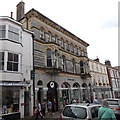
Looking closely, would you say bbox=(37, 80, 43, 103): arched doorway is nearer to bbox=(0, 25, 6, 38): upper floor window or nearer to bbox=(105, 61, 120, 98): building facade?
bbox=(0, 25, 6, 38): upper floor window

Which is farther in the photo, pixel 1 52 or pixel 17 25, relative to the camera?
pixel 17 25

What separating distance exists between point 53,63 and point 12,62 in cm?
616

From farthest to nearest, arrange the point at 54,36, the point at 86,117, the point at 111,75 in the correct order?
the point at 111,75 < the point at 54,36 < the point at 86,117

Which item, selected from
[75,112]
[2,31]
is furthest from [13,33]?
[75,112]

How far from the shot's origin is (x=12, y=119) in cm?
1247

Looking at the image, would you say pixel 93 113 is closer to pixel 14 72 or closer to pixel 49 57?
pixel 14 72

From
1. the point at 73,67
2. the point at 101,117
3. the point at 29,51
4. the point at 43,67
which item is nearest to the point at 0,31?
the point at 29,51

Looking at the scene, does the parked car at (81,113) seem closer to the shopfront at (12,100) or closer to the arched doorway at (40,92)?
the shopfront at (12,100)

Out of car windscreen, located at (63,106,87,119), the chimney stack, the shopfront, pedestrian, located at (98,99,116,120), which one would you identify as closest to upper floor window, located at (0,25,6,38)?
the shopfront

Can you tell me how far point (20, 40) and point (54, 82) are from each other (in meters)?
7.38

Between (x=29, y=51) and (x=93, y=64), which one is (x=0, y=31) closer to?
(x=29, y=51)

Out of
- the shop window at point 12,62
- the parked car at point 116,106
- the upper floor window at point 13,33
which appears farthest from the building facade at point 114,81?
the shop window at point 12,62

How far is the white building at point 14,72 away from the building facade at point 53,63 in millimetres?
1352

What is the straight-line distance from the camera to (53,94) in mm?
18250
